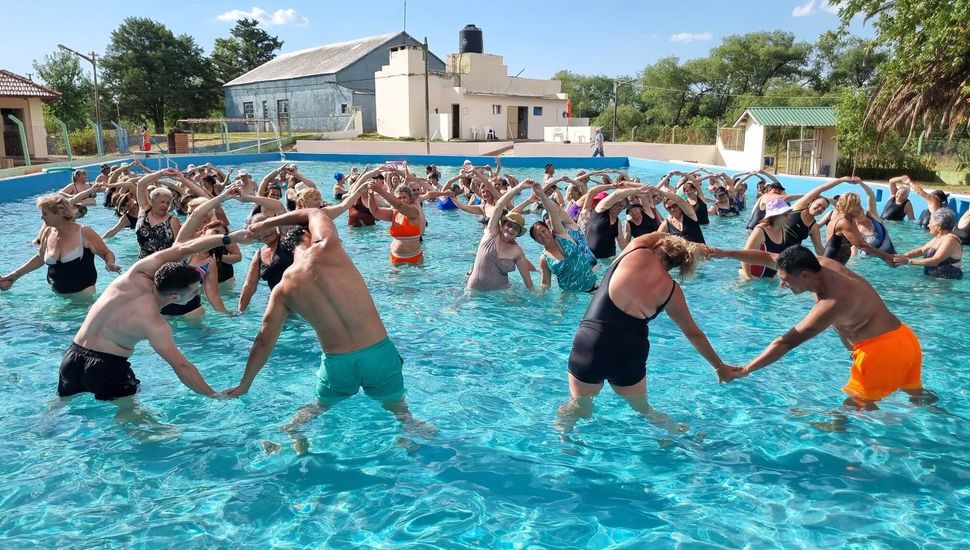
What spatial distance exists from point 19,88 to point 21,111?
118 cm

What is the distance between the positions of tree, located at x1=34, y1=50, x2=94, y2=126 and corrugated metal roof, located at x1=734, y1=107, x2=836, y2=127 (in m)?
49.2

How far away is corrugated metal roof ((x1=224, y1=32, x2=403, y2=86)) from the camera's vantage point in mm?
48703

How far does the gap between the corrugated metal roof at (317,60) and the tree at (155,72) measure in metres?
6.25

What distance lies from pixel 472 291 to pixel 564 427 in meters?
3.62

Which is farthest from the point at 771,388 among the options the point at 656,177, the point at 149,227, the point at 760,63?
the point at 760,63

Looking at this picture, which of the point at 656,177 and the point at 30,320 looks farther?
the point at 656,177

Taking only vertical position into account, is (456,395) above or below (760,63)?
below

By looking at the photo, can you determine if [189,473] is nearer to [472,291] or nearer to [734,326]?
[472,291]

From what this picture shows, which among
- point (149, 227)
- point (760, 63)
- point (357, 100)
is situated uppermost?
point (760, 63)

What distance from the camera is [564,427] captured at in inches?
194

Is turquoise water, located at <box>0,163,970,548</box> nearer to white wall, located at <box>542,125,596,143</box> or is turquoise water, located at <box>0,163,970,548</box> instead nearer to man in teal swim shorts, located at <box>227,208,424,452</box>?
man in teal swim shorts, located at <box>227,208,424,452</box>

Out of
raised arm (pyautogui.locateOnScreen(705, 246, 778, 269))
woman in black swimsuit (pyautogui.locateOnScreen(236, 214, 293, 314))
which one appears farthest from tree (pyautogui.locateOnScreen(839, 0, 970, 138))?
woman in black swimsuit (pyautogui.locateOnScreen(236, 214, 293, 314))

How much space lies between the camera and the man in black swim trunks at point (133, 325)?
4203 millimetres

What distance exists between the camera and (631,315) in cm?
423
